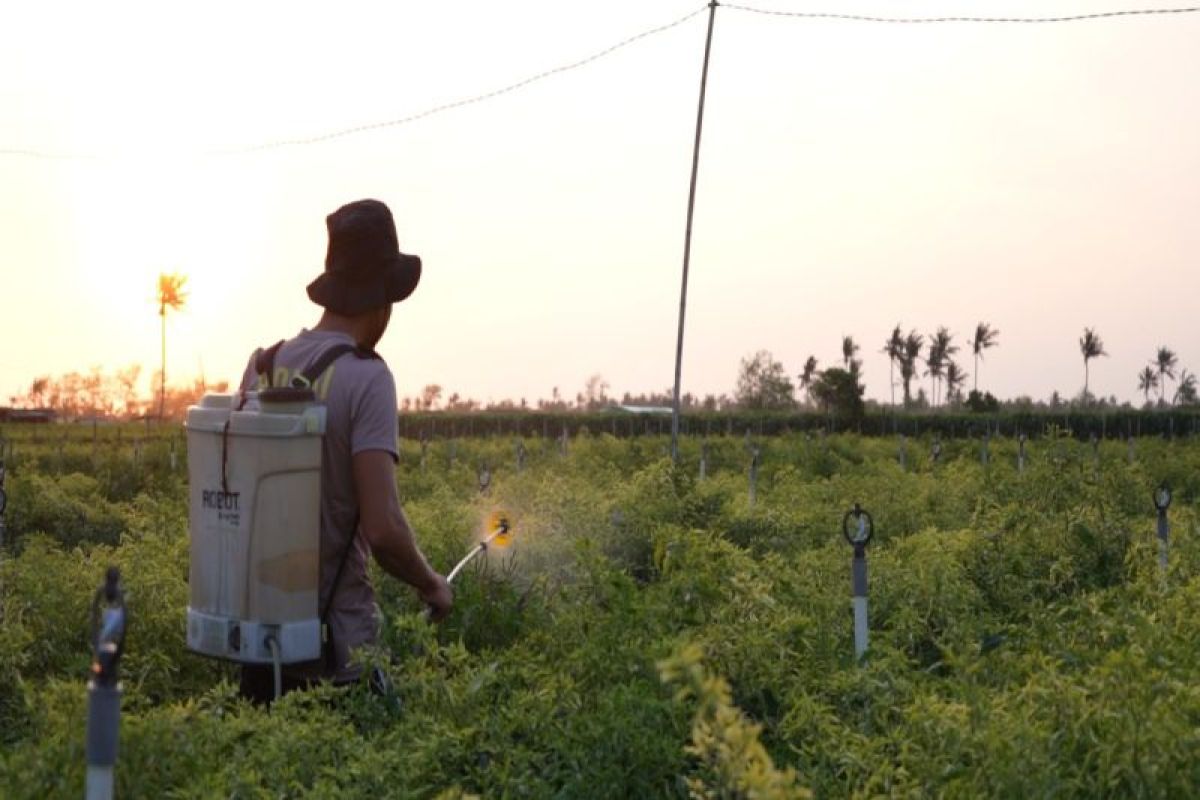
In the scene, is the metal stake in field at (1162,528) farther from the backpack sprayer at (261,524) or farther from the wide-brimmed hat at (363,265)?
the backpack sprayer at (261,524)

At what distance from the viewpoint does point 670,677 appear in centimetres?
258

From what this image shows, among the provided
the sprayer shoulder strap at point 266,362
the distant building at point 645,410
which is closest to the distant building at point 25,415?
the distant building at point 645,410

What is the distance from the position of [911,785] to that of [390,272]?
2069mm

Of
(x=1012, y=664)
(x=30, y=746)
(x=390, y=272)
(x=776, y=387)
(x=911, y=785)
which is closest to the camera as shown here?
(x=30, y=746)

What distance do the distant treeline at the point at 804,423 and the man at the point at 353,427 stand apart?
55.5 m

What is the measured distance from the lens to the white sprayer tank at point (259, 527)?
3930 mm

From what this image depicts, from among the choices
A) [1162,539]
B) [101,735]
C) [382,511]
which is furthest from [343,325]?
[1162,539]

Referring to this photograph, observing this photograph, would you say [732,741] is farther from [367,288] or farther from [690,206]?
[690,206]

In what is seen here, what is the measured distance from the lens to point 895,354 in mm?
112938

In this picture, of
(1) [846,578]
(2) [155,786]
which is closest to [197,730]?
(2) [155,786]

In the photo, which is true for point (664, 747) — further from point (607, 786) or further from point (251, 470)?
point (251, 470)

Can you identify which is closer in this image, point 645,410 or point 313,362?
→ point 313,362

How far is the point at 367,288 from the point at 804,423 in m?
63.9

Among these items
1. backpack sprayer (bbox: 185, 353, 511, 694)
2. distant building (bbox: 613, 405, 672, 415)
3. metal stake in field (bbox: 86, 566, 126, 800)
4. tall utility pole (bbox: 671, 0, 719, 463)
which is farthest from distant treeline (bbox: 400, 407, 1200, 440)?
metal stake in field (bbox: 86, 566, 126, 800)
